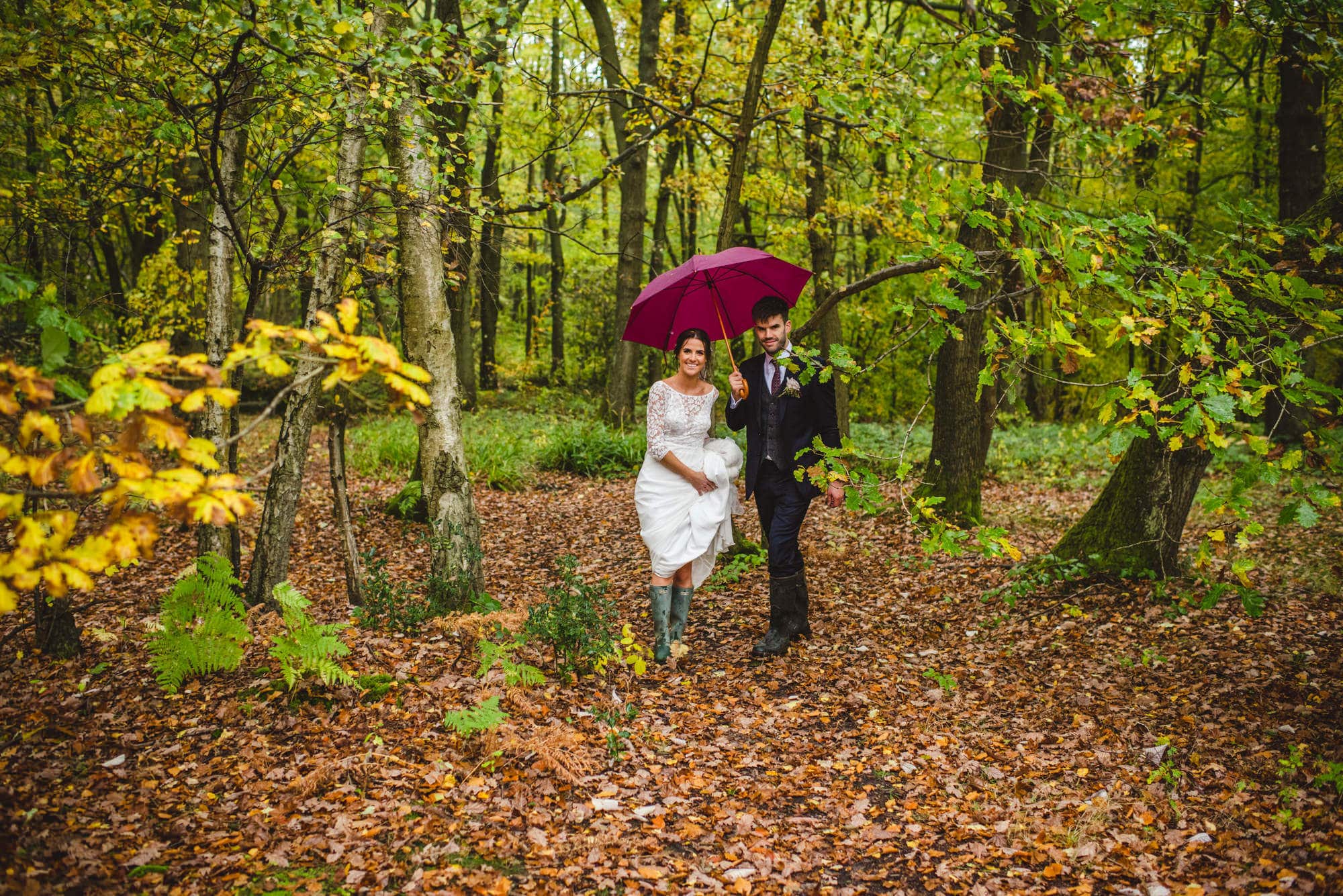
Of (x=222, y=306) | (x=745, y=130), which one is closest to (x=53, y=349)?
(x=222, y=306)

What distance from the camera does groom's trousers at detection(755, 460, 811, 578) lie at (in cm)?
511

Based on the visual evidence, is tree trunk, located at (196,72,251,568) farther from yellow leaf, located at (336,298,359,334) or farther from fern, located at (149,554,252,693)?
yellow leaf, located at (336,298,359,334)

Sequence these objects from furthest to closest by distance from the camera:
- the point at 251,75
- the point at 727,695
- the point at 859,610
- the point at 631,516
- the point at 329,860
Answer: the point at 631,516 < the point at 859,610 < the point at 727,695 < the point at 251,75 < the point at 329,860

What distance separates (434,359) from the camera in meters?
5.12

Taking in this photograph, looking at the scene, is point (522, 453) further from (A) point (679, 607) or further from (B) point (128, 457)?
(B) point (128, 457)

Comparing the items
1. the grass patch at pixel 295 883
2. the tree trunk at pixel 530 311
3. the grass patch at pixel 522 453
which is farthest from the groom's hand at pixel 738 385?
the tree trunk at pixel 530 311

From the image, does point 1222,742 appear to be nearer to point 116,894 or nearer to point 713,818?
point 713,818

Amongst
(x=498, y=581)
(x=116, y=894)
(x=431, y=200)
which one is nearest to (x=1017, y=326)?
(x=431, y=200)

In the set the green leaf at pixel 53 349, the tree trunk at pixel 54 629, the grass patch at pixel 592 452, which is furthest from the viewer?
the grass patch at pixel 592 452

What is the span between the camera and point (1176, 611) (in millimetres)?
5141

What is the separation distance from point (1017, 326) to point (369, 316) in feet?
17.8

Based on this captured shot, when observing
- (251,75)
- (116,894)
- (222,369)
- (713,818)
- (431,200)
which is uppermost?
(251,75)

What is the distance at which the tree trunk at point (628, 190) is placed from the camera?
38.2 ft

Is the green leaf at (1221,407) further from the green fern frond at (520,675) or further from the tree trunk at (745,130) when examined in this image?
the tree trunk at (745,130)
